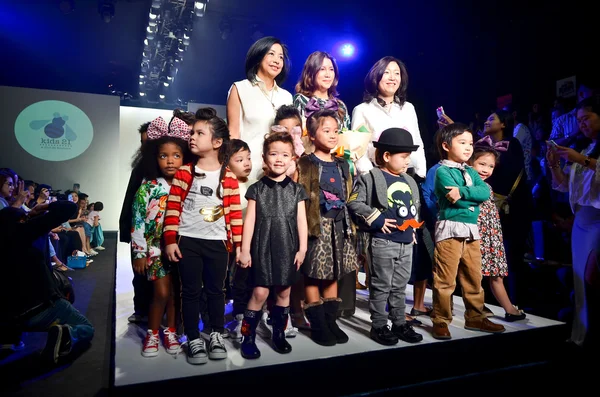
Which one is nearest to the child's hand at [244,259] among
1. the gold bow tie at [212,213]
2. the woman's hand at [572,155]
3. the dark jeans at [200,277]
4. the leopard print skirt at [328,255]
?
the dark jeans at [200,277]

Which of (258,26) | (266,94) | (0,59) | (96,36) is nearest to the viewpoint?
(266,94)

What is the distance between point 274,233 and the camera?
2.60 metres

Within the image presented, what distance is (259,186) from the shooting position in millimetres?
2650

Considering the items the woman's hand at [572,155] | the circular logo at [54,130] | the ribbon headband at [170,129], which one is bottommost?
the woman's hand at [572,155]

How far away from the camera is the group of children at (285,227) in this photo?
2539 millimetres

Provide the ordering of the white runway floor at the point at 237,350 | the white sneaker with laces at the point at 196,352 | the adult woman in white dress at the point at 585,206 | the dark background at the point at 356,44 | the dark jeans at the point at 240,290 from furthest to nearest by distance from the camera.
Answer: the dark background at the point at 356,44
the dark jeans at the point at 240,290
the adult woman in white dress at the point at 585,206
the white sneaker with laces at the point at 196,352
the white runway floor at the point at 237,350

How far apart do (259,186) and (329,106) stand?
41.1 inches

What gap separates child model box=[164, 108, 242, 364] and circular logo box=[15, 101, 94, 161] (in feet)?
32.9

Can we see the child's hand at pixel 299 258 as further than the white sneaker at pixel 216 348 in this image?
Yes

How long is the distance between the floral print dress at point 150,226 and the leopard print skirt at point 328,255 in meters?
0.94

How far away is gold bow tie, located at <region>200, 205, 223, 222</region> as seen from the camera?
254cm

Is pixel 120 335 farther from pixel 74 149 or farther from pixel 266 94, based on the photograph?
pixel 74 149

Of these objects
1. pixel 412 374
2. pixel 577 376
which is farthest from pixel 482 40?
pixel 412 374

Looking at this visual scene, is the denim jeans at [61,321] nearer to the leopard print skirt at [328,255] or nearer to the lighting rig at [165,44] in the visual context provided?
the leopard print skirt at [328,255]
